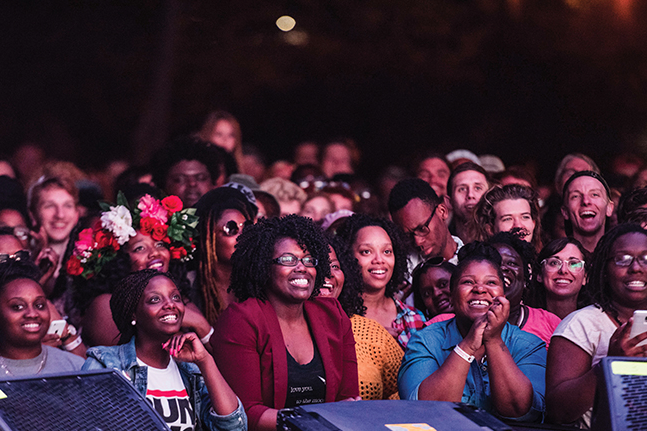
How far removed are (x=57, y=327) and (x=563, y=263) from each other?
314cm

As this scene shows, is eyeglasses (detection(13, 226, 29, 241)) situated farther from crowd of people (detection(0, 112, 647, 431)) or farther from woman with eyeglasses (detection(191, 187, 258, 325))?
woman with eyeglasses (detection(191, 187, 258, 325))

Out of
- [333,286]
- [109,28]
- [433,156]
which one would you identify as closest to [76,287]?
[333,286]

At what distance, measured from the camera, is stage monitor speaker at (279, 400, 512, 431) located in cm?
316

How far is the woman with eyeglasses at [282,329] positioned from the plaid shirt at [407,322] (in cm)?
82

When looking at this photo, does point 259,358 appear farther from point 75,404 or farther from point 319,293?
point 75,404

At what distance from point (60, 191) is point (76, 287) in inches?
73.7

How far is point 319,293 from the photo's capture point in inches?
197

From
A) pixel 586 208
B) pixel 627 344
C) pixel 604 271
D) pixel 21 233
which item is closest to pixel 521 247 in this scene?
pixel 586 208

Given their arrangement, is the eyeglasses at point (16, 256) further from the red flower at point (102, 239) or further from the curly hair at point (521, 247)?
the curly hair at point (521, 247)

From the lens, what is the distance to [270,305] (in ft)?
15.3

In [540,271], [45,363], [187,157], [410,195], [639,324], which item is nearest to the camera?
[639,324]

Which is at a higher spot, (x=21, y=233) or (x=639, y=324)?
(x=21, y=233)

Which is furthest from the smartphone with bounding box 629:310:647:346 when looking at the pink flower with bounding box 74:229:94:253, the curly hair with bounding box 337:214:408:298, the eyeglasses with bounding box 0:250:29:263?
the eyeglasses with bounding box 0:250:29:263

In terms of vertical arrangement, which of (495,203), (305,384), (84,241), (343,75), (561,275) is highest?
(343,75)
